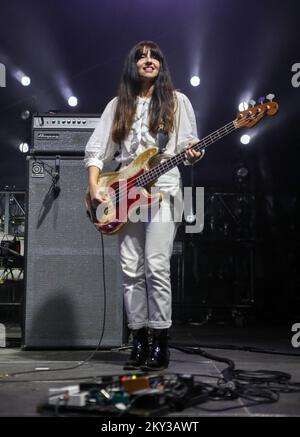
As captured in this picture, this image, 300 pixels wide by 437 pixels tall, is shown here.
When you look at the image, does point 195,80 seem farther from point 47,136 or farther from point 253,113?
point 253,113

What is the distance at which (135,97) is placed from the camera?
8.16ft

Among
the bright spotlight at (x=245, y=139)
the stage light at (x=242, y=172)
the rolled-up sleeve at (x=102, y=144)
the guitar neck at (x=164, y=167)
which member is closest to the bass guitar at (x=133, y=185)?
the guitar neck at (x=164, y=167)

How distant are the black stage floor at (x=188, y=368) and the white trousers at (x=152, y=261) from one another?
24 centimetres

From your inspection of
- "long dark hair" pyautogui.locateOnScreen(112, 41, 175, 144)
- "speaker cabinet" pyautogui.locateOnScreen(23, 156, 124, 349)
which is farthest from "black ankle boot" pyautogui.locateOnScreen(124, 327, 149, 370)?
"long dark hair" pyautogui.locateOnScreen(112, 41, 175, 144)

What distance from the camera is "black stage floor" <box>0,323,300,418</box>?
1529 millimetres

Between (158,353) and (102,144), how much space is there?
0.94 m

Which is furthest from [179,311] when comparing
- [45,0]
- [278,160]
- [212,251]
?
[45,0]

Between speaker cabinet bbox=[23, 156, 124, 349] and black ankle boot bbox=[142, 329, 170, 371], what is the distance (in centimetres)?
70

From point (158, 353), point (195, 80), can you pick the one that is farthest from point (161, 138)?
point (195, 80)

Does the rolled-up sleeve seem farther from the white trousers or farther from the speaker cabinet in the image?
the speaker cabinet

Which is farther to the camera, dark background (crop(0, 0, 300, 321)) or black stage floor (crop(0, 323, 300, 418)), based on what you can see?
dark background (crop(0, 0, 300, 321))

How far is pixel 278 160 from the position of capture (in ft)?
20.1

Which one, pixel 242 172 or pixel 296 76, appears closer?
pixel 296 76

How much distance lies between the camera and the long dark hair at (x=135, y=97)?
2385 millimetres
